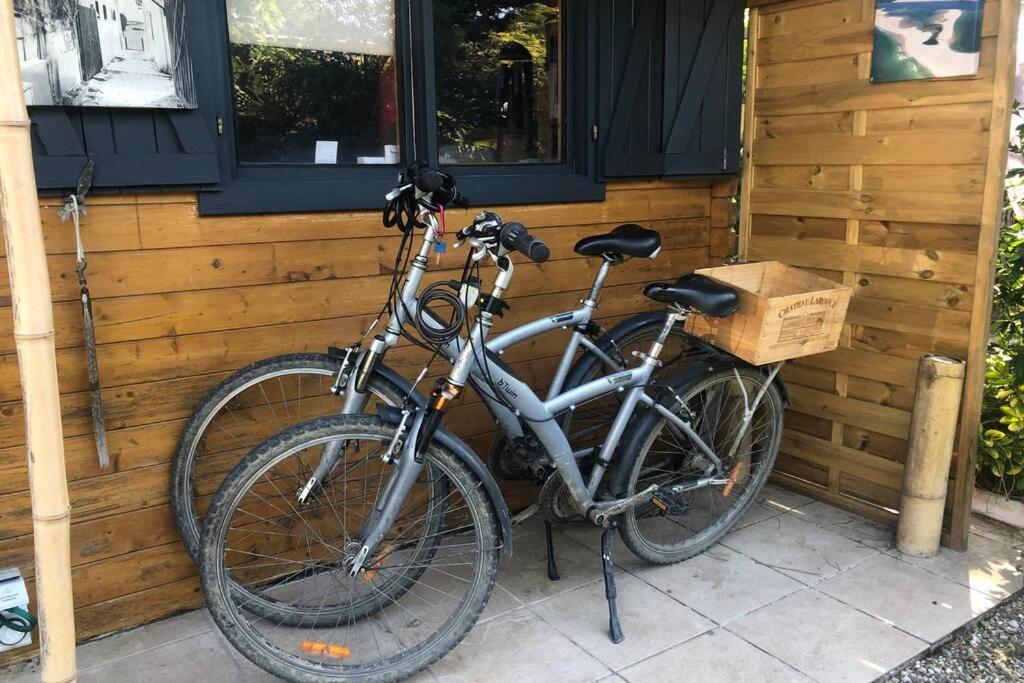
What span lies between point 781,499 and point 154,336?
2.71 m

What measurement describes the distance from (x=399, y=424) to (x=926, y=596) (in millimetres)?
1984

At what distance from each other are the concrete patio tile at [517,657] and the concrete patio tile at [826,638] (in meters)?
0.54

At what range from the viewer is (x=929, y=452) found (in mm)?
3020

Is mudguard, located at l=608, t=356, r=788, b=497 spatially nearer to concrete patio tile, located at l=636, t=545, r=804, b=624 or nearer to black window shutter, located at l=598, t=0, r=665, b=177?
concrete patio tile, located at l=636, t=545, r=804, b=624

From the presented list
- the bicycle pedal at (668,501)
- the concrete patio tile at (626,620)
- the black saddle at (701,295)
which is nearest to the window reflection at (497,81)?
the black saddle at (701,295)

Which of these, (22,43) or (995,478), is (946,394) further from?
(22,43)

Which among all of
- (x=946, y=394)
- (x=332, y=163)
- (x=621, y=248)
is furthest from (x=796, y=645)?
(x=332, y=163)

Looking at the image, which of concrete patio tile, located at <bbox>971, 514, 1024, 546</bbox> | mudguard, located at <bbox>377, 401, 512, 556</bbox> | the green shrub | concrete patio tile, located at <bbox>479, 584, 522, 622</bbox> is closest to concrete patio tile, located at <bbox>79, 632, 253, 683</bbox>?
concrete patio tile, located at <bbox>479, 584, 522, 622</bbox>

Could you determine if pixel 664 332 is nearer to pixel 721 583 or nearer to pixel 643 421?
pixel 643 421

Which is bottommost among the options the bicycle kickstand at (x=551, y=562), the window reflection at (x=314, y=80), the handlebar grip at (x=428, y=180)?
the bicycle kickstand at (x=551, y=562)

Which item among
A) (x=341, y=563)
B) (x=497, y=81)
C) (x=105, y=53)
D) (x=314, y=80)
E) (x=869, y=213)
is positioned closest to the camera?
A: (x=105, y=53)

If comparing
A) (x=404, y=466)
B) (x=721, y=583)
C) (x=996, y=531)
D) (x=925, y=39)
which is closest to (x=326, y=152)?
(x=404, y=466)

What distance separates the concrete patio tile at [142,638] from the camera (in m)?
2.48

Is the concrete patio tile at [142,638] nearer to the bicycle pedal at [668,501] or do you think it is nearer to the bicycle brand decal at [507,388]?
the bicycle brand decal at [507,388]
